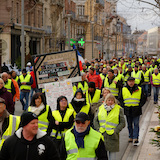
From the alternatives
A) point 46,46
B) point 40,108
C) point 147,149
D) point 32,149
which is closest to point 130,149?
point 147,149

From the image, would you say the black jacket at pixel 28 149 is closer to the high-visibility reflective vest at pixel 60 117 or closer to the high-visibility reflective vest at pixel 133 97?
the high-visibility reflective vest at pixel 60 117

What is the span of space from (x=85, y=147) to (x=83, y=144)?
64 millimetres

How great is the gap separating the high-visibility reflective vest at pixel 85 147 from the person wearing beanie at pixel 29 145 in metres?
0.81

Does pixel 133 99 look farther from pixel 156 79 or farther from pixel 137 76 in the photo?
pixel 156 79

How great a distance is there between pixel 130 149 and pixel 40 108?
9.84ft

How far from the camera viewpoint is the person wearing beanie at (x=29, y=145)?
13.9ft

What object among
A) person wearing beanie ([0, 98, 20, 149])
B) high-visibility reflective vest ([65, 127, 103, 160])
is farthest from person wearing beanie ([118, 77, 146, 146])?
high-visibility reflective vest ([65, 127, 103, 160])

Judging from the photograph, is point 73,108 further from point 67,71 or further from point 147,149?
point 67,71

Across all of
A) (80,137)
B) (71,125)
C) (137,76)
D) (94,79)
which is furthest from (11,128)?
(137,76)

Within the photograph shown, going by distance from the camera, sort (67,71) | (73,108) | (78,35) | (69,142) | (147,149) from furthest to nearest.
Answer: (78,35) → (67,71) → (147,149) → (73,108) → (69,142)

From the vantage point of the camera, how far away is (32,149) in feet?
13.9

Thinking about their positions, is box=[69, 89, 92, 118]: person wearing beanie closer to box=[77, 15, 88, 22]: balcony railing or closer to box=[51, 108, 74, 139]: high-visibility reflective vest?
box=[51, 108, 74, 139]: high-visibility reflective vest

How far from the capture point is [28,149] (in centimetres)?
422

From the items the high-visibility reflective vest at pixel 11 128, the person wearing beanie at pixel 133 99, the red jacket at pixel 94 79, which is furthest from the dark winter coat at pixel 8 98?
the red jacket at pixel 94 79
